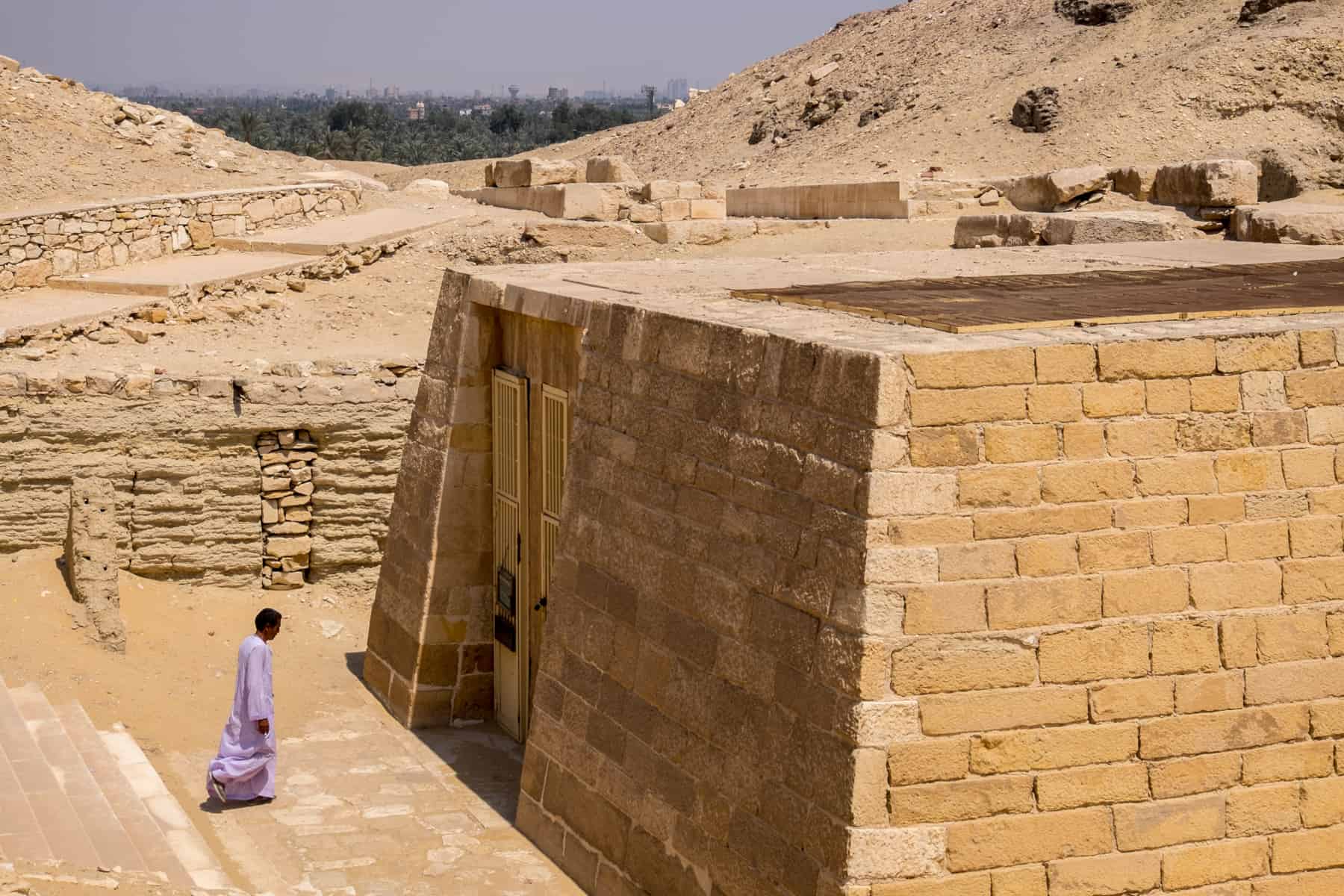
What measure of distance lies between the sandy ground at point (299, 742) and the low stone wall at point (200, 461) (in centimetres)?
25

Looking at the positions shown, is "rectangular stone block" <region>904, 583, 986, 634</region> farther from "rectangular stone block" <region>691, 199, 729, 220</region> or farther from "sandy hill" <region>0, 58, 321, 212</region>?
"sandy hill" <region>0, 58, 321, 212</region>

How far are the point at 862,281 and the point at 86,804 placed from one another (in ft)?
15.1

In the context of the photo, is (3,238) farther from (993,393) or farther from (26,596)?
(993,393)

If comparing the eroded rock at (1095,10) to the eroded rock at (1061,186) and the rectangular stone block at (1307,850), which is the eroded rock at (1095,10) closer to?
the eroded rock at (1061,186)

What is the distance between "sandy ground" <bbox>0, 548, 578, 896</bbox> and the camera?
7.89 metres

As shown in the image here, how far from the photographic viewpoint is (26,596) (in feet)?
35.1

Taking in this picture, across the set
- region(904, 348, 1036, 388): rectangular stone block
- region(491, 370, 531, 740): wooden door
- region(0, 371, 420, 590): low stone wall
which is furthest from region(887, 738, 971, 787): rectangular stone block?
region(0, 371, 420, 590): low stone wall

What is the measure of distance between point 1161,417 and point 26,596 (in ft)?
25.0

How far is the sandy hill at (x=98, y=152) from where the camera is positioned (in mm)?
18906

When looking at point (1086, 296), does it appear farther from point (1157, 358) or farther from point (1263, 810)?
point (1263, 810)

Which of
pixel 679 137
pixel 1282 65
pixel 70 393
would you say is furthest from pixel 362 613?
pixel 679 137

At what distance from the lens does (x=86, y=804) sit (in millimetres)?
7809

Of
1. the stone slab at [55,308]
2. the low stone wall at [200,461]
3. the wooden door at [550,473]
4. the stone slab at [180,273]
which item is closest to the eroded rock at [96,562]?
the low stone wall at [200,461]

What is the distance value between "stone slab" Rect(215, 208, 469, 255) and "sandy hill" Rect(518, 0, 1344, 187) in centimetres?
831
